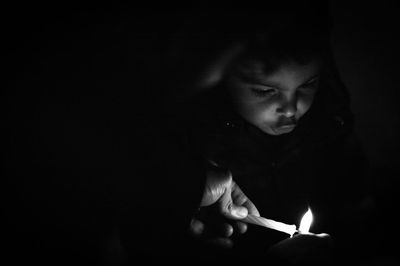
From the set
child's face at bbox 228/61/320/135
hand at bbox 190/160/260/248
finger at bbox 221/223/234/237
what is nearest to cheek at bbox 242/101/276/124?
child's face at bbox 228/61/320/135

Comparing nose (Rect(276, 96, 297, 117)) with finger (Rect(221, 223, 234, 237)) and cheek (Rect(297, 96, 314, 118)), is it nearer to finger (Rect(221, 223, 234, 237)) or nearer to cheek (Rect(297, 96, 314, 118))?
cheek (Rect(297, 96, 314, 118))

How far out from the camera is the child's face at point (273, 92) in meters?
0.80

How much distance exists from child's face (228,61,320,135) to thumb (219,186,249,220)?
22cm

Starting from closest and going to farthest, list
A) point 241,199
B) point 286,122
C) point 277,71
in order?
point 277,71 < point 286,122 < point 241,199

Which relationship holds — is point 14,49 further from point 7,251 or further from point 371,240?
point 371,240

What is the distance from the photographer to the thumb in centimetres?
92

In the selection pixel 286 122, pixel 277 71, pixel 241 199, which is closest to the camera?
pixel 277 71

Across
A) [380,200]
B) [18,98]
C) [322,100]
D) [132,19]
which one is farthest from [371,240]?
[18,98]

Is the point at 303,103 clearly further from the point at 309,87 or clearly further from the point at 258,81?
the point at 258,81

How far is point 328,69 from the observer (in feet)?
3.03

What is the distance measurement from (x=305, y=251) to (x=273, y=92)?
1.30ft

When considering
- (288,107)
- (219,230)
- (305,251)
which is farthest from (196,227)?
(288,107)

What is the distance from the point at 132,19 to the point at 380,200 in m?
0.98

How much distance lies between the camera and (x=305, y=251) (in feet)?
2.79
